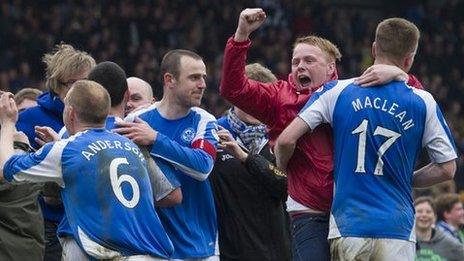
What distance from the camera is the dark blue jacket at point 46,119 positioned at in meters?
8.56

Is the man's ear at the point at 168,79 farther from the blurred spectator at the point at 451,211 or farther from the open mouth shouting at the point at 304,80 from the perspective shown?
the blurred spectator at the point at 451,211

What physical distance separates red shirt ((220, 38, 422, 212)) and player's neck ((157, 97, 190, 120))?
0.27 meters

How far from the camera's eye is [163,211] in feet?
25.5

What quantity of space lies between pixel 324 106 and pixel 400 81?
466mm

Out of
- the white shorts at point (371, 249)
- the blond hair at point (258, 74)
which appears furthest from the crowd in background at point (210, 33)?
the white shorts at point (371, 249)

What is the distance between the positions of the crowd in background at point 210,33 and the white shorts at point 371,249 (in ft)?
46.0

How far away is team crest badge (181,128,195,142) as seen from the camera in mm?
7820

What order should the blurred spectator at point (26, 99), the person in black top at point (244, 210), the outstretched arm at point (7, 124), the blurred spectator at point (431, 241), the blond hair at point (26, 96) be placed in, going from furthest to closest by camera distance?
the blurred spectator at point (431, 241) → the blond hair at point (26, 96) → the blurred spectator at point (26, 99) → the person in black top at point (244, 210) → the outstretched arm at point (7, 124)

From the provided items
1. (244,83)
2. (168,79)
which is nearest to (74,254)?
(168,79)

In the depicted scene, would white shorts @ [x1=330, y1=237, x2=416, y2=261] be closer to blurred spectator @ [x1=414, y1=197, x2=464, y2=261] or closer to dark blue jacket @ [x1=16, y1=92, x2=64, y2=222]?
dark blue jacket @ [x1=16, y1=92, x2=64, y2=222]

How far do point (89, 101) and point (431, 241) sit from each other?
23.3 feet

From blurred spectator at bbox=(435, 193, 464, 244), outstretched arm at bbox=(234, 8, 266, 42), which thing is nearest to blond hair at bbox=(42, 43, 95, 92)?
outstretched arm at bbox=(234, 8, 266, 42)

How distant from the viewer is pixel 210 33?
25.4 m

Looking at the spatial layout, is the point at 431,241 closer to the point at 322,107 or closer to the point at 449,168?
the point at 449,168
